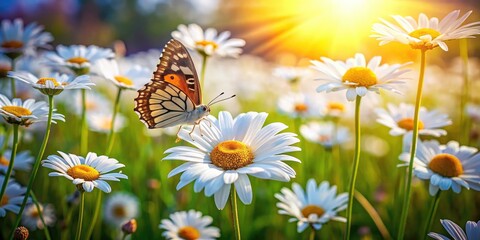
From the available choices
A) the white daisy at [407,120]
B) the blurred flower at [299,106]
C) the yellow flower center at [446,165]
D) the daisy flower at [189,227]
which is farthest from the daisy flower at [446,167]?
the blurred flower at [299,106]

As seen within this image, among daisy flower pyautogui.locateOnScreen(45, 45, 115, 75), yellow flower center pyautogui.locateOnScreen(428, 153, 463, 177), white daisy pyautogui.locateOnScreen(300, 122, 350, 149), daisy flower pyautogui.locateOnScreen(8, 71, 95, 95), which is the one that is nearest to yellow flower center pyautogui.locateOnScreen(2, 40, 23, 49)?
daisy flower pyautogui.locateOnScreen(45, 45, 115, 75)

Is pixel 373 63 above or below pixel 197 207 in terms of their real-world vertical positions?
above

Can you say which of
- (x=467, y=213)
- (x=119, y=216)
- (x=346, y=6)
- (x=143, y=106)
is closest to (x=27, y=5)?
(x=346, y=6)

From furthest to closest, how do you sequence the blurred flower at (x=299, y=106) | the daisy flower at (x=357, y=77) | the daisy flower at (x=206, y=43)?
the blurred flower at (x=299, y=106), the daisy flower at (x=206, y=43), the daisy flower at (x=357, y=77)

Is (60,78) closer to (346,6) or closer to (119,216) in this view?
(119,216)

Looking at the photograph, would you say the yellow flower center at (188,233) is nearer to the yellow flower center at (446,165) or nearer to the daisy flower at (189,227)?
the daisy flower at (189,227)

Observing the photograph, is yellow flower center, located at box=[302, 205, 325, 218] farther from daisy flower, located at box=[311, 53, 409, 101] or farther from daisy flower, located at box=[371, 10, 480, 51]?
daisy flower, located at box=[371, 10, 480, 51]
